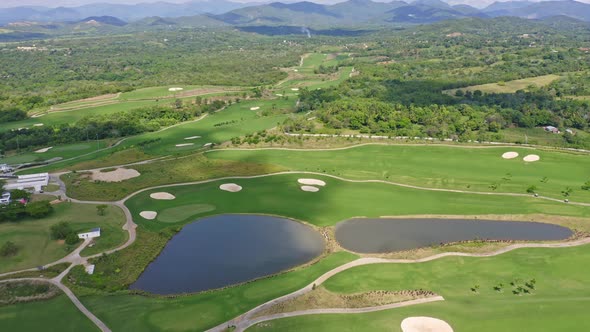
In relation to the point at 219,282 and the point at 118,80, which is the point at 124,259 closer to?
the point at 219,282

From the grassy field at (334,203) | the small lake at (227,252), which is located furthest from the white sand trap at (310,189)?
the small lake at (227,252)

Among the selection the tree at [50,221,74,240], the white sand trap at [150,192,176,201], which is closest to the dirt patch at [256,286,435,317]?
the tree at [50,221,74,240]

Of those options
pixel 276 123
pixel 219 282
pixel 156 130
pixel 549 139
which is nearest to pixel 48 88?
pixel 156 130

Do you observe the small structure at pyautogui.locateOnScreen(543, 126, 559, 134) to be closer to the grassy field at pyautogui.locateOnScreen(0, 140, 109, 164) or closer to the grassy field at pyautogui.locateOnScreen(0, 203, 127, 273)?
the grassy field at pyautogui.locateOnScreen(0, 203, 127, 273)

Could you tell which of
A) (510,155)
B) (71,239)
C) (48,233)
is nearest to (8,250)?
(48,233)

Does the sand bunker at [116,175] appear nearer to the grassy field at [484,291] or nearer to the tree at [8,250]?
the tree at [8,250]
